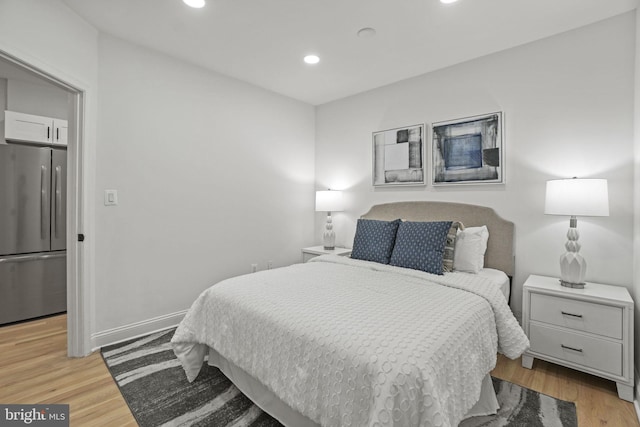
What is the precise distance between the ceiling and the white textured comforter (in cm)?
189

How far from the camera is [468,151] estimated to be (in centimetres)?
290

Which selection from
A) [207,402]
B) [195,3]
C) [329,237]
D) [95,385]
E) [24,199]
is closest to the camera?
[207,402]

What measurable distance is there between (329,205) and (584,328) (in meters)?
2.49

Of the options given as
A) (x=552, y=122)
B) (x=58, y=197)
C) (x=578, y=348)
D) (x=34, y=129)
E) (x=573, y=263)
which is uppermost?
(x=34, y=129)

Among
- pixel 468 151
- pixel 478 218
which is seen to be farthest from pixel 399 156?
pixel 478 218

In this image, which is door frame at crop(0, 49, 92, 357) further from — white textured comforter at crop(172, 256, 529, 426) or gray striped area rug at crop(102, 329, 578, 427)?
white textured comforter at crop(172, 256, 529, 426)

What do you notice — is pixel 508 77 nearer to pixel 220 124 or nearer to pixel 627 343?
pixel 627 343

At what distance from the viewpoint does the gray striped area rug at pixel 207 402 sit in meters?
1.68

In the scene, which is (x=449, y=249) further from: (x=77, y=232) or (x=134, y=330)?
(x=77, y=232)

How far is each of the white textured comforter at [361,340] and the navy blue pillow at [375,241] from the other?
45 cm

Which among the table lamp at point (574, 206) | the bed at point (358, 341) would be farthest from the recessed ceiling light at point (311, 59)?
the table lamp at point (574, 206)

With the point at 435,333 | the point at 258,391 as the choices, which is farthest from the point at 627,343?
the point at 258,391

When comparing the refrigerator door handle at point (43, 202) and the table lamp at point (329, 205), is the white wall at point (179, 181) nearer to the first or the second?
the table lamp at point (329, 205)

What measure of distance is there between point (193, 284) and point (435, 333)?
2469 millimetres
